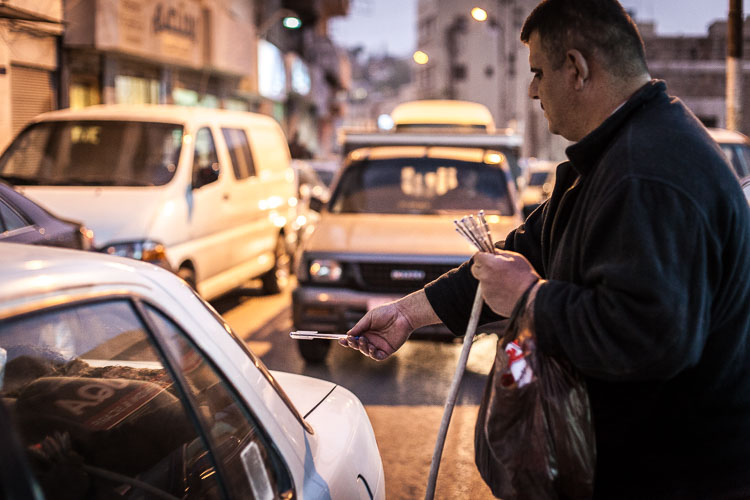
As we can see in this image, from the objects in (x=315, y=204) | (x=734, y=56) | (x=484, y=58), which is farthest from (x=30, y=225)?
(x=484, y=58)

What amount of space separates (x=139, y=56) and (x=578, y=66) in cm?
1746

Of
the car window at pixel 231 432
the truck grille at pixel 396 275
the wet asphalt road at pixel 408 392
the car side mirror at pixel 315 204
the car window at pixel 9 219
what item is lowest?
the wet asphalt road at pixel 408 392

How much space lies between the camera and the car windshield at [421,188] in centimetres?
840

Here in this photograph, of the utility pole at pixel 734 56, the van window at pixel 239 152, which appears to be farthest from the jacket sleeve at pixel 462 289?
the utility pole at pixel 734 56

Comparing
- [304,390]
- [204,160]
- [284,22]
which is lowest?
[304,390]

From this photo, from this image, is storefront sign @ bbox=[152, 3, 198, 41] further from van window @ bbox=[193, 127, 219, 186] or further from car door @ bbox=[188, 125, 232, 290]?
car door @ bbox=[188, 125, 232, 290]

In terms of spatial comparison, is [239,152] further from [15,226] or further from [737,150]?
[737,150]

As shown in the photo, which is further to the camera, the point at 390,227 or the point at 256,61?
the point at 256,61

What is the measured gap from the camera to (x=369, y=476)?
2.67 m

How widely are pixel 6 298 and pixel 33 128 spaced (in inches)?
318

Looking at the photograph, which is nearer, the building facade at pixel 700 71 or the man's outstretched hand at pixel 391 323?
the man's outstretched hand at pixel 391 323

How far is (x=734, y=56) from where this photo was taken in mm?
13898

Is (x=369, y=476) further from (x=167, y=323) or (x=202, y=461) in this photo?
(x=167, y=323)

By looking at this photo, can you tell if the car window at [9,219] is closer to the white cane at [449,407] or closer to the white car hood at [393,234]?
the white car hood at [393,234]
